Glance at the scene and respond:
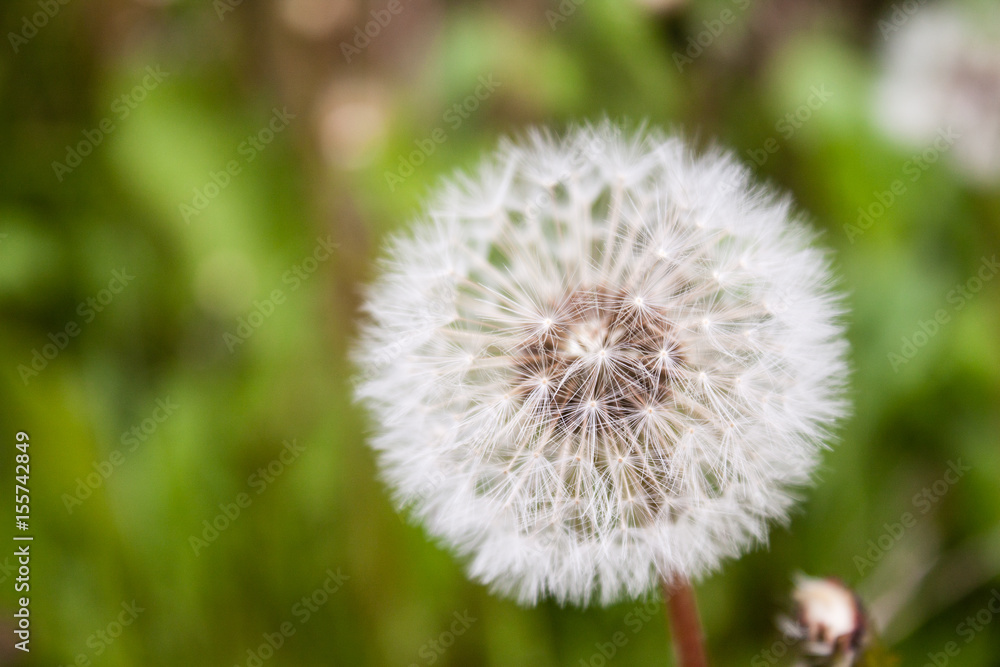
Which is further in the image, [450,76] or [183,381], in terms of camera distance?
[183,381]

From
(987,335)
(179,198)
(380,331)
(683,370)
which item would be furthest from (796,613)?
(179,198)

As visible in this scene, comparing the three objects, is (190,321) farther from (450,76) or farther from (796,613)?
(796,613)
